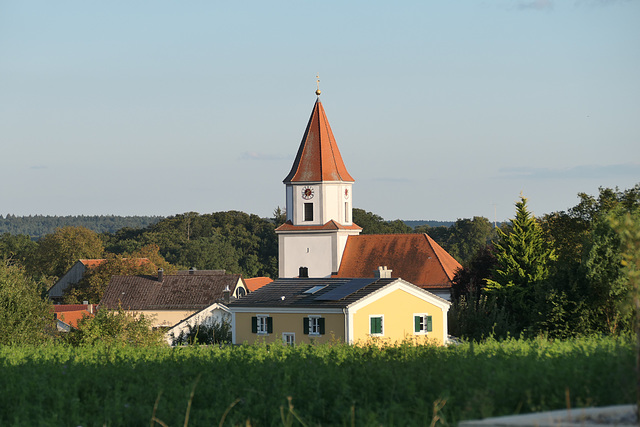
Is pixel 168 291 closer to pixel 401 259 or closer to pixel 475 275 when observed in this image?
pixel 401 259

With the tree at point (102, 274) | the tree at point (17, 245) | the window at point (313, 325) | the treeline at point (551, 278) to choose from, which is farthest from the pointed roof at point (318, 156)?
the tree at point (17, 245)

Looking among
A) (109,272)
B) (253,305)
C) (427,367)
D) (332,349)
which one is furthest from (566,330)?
(109,272)

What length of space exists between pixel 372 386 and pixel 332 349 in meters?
5.95

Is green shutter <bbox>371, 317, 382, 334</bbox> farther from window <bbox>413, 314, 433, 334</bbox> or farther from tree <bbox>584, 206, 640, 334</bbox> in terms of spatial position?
tree <bbox>584, 206, 640, 334</bbox>

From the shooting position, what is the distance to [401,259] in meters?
Answer: 62.9

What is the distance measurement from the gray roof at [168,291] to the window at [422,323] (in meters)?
30.7

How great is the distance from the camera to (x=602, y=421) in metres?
7.72

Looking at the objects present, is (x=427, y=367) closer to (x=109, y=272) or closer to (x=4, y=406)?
(x=4, y=406)

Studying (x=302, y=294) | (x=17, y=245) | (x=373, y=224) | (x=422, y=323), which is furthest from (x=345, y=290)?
(x=17, y=245)

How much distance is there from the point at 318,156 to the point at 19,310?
113ft

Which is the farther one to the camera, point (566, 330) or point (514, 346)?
point (566, 330)

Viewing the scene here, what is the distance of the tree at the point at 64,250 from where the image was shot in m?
105

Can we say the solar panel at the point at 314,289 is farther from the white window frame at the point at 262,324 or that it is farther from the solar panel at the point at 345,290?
the white window frame at the point at 262,324

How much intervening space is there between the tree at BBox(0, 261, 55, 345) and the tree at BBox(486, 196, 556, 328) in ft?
86.1
